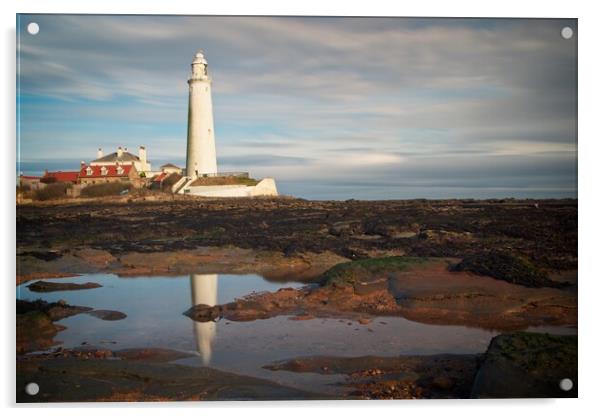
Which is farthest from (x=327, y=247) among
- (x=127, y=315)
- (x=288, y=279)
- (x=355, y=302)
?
(x=127, y=315)

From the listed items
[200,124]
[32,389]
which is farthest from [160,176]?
→ [32,389]

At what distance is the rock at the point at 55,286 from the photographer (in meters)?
5.84

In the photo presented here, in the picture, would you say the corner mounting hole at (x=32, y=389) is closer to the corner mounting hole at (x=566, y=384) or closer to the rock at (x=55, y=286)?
the rock at (x=55, y=286)

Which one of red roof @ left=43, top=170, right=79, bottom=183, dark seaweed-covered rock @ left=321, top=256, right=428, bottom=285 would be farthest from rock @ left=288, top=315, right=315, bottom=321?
red roof @ left=43, top=170, right=79, bottom=183

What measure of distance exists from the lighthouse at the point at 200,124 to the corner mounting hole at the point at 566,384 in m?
4.61

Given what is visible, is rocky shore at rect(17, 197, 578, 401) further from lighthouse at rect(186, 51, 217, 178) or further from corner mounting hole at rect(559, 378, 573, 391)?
lighthouse at rect(186, 51, 217, 178)

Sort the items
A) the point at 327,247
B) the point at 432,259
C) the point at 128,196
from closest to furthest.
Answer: the point at 432,259 → the point at 327,247 → the point at 128,196

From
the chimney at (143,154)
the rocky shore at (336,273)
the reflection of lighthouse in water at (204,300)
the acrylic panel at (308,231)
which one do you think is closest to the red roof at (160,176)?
the rocky shore at (336,273)

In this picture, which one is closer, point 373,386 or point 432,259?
point 373,386

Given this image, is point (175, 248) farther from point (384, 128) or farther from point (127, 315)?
point (384, 128)

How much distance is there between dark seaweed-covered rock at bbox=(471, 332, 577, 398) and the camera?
4.59m

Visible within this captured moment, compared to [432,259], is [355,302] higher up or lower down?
lower down

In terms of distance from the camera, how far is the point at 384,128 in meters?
6.49
